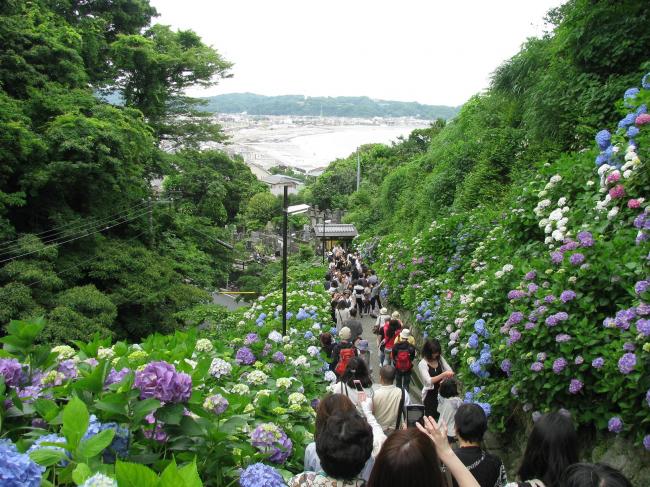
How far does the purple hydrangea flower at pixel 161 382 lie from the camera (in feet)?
6.09

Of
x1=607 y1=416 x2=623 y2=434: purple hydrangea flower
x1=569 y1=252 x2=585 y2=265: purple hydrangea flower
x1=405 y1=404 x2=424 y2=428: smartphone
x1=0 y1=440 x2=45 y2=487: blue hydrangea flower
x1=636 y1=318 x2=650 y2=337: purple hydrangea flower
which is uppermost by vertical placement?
x1=0 y1=440 x2=45 y2=487: blue hydrangea flower

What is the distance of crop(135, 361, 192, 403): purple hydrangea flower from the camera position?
1.86 meters

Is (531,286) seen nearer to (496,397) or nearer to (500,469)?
(496,397)

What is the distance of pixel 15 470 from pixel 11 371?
2.85ft

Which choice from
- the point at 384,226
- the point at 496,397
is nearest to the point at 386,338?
the point at 496,397

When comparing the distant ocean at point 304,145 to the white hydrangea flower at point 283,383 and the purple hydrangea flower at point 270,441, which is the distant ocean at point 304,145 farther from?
the purple hydrangea flower at point 270,441

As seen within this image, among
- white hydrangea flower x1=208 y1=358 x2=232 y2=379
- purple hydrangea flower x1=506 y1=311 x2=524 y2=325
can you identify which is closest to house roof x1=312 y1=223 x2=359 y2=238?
purple hydrangea flower x1=506 y1=311 x2=524 y2=325

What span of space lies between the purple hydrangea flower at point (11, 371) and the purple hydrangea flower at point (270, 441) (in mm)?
936

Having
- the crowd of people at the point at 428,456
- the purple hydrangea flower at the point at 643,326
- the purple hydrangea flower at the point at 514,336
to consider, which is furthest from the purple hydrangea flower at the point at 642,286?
the crowd of people at the point at 428,456

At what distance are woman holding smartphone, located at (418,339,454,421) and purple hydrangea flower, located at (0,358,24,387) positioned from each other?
3786 millimetres

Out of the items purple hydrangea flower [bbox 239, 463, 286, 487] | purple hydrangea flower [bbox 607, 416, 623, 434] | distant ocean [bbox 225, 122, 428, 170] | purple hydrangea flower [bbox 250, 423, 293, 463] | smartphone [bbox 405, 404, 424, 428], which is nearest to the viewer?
purple hydrangea flower [bbox 239, 463, 286, 487]

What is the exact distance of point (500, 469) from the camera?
2.80 meters

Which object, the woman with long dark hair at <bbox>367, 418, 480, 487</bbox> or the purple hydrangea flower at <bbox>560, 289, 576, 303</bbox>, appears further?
the purple hydrangea flower at <bbox>560, 289, 576, 303</bbox>

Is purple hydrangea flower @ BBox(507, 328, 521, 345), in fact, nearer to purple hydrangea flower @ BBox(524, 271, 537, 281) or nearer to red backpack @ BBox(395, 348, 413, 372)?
purple hydrangea flower @ BBox(524, 271, 537, 281)
